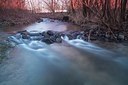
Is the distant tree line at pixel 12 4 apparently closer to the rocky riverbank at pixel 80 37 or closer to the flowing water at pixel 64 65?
the rocky riverbank at pixel 80 37

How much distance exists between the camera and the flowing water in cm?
564

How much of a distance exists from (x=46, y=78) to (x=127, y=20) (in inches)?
288

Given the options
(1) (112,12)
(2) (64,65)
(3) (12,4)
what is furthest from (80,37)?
(3) (12,4)

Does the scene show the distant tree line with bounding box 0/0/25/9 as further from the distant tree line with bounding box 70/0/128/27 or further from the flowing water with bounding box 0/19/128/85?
the flowing water with bounding box 0/19/128/85

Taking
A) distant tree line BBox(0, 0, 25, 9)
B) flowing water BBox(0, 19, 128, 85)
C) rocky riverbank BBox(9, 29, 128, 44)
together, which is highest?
distant tree line BBox(0, 0, 25, 9)

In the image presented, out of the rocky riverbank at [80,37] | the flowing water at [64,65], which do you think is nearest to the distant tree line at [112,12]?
the rocky riverbank at [80,37]

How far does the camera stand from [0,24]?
15.0m

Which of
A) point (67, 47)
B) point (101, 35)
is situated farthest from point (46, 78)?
point (101, 35)

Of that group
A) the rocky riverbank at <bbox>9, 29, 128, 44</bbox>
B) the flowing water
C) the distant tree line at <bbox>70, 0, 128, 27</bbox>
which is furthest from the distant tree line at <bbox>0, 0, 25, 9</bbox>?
the flowing water

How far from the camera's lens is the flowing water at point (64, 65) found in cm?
564

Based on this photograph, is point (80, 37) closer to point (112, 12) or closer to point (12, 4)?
point (112, 12)

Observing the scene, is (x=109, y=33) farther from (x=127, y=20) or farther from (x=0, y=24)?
(x=0, y=24)

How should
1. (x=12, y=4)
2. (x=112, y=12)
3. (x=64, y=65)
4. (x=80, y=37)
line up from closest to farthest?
1. (x=64, y=65)
2. (x=80, y=37)
3. (x=112, y=12)
4. (x=12, y=4)

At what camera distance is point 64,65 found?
687cm
